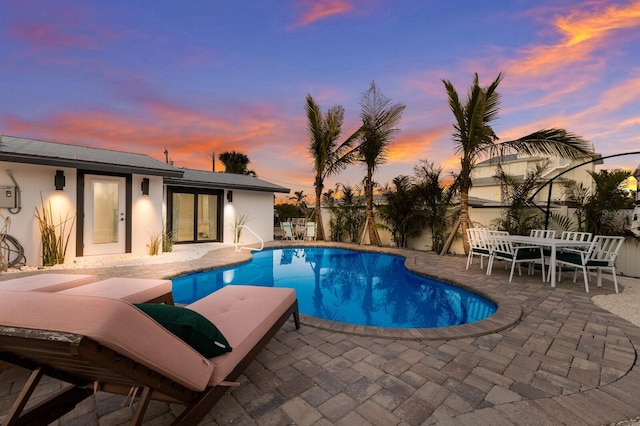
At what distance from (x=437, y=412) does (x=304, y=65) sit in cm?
1049

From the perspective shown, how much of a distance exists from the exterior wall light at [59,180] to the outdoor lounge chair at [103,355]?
7.46m

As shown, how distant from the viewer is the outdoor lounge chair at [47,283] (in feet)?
10.0

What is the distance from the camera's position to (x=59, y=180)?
6898 mm

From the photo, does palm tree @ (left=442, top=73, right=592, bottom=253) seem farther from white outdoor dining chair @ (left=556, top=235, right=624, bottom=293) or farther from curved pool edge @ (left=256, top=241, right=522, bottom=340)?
curved pool edge @ (left=256, top=241, right=522, bottom=340)

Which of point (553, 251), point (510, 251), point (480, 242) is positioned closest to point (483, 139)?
point (480, 242)

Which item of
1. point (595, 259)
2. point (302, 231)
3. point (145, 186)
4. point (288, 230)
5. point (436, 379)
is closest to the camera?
point (436, 379)

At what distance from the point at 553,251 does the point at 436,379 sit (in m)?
4.59

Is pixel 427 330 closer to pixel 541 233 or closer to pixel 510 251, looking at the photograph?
pixel 510 251

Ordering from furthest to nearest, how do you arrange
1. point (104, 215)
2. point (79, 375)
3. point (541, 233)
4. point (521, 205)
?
point (521, 205) → point (104, 215) → point (541, 233) → point (79, 375)

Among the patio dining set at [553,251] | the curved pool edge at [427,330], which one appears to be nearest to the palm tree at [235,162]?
the patio dining set at [553,251]

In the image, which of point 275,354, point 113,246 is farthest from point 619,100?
point 113,246

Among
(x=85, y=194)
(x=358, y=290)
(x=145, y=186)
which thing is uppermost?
(x=145, y=186)

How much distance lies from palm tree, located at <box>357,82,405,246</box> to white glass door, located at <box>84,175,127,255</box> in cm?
837

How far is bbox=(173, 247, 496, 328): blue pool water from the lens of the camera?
183 inches
